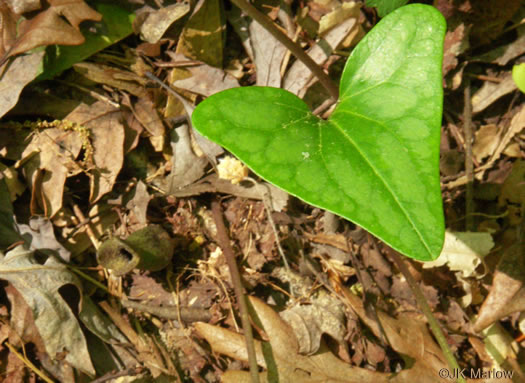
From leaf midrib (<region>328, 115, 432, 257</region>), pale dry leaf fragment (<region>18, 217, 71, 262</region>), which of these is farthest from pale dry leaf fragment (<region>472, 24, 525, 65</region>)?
pale dry leaf fragment (<region>18, 217, 71, 262</region>)

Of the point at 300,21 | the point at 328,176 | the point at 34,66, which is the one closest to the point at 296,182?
the point at 328,176

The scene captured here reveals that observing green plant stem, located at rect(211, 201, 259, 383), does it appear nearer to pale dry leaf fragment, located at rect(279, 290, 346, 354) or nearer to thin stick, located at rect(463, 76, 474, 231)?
pale dry leaf fragment, located at rect(279, 290, 346, 354)

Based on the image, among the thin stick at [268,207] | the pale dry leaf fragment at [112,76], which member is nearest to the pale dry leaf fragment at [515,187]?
the thin stick at [268,207]

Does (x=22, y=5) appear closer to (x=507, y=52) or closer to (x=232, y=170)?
(x=232, y=170)

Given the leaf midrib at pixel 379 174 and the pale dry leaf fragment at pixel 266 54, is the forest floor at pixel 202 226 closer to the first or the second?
the pale dry leaf fragment at pixel 266 54

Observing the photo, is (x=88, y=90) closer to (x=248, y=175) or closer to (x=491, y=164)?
(x=248, y=175)

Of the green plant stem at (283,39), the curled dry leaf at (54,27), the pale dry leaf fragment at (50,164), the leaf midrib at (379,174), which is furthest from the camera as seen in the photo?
the pale dry leaf fragment at (50,164)
